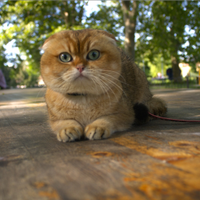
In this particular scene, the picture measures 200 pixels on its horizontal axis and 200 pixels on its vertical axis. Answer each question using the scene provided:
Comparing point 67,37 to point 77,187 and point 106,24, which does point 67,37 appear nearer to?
point 77,187

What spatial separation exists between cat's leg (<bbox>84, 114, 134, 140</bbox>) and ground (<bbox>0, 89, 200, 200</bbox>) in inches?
3.1

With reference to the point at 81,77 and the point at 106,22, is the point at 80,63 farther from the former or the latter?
the point at 106,22

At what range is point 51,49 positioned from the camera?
6.98ft

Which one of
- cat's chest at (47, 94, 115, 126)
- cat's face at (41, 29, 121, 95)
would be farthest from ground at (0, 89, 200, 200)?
cat's face at (41, 29, 121, 95)

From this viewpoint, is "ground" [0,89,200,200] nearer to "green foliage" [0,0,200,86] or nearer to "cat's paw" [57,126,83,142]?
"cat's paw" [57,126,83,142]

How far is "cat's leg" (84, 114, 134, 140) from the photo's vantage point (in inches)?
72.7

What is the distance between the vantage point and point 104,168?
1.18 m

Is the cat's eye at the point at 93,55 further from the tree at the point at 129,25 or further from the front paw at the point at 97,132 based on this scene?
the tree at the point at 129,25

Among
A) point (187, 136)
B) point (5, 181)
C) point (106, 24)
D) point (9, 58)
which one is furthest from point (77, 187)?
point (9, 58)

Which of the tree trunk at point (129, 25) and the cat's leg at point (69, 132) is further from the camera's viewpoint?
the tree trunk at point (129, 25)

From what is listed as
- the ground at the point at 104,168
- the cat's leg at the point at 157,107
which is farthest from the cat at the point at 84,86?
the cat's leg at the point at 157,107

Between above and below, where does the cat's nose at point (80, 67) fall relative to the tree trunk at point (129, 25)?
below

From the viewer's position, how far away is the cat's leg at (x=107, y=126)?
185 cm

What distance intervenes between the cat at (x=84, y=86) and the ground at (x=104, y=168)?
207 millimetres
